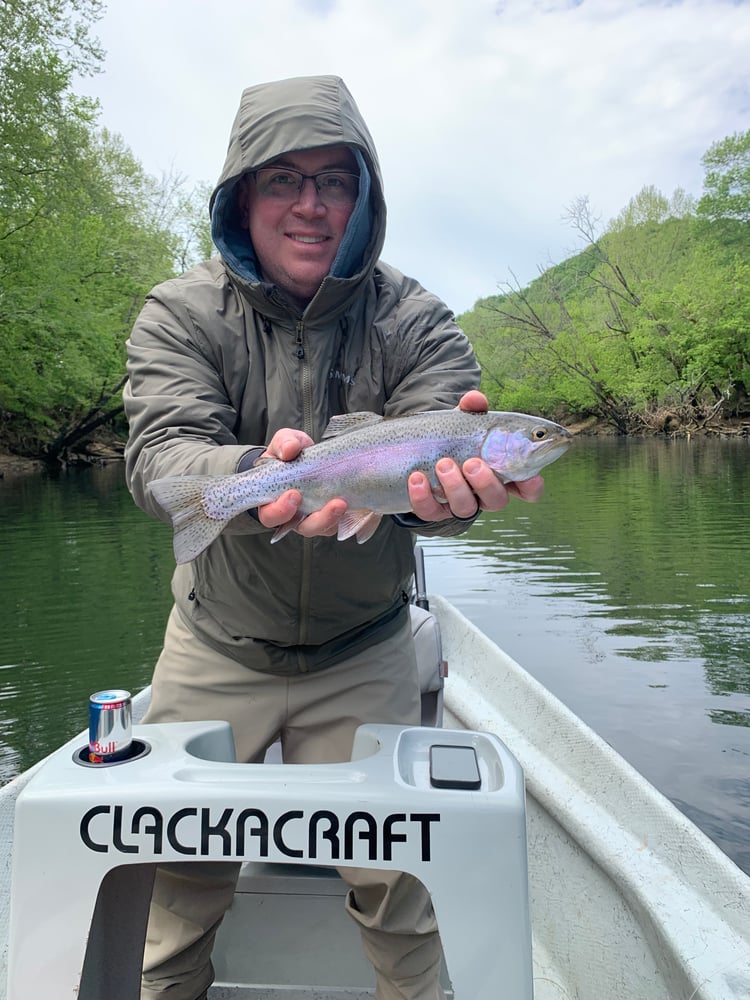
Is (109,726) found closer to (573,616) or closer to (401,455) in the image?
(401,455)

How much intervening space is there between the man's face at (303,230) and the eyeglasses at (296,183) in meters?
0.02

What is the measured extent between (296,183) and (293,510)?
4.24ft

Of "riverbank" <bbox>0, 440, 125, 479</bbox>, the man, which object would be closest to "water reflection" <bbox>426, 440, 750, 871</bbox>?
the man

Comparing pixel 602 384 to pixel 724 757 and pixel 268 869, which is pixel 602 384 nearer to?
pixel 724 757

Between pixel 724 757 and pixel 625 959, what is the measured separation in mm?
3549

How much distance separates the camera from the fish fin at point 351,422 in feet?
8.73

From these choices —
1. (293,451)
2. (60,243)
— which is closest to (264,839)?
(293,451)

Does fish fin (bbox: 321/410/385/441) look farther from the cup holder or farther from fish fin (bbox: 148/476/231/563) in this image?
the cup holder

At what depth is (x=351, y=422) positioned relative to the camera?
2682 millimetres

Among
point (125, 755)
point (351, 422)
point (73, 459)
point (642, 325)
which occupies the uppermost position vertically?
point (642, 325)

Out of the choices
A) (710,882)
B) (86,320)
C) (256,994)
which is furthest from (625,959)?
(86,320)

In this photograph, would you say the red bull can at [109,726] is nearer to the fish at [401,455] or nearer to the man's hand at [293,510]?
the man's hand at [293,510]

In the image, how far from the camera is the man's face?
2.86 meters

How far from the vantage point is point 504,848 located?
193cm
